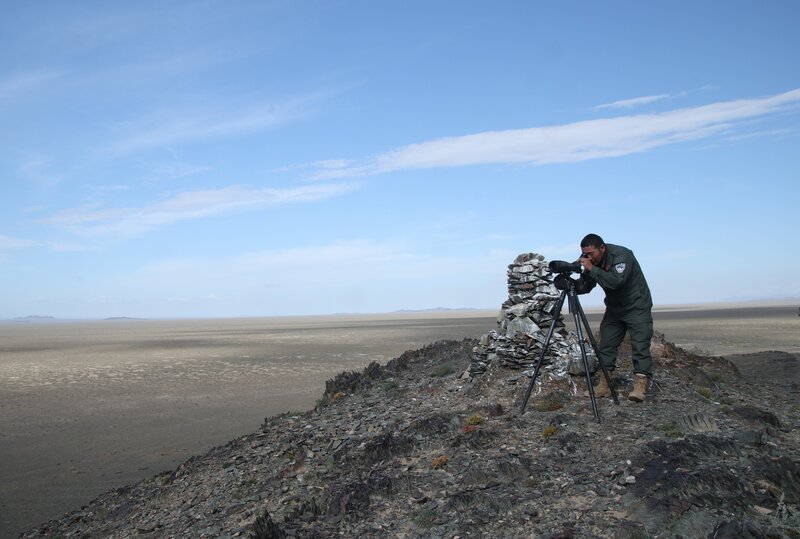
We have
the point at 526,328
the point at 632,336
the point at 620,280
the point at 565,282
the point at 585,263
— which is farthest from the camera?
the point at 526,328

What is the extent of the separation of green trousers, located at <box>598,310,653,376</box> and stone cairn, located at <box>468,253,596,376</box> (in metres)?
1.48

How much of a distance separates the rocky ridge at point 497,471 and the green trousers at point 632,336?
2.39ft

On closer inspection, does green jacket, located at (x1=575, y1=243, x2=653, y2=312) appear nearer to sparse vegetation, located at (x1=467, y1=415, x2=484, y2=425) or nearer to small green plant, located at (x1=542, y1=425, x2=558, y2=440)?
small green plant, located at (x1=542, y1=425, x2=558, y2=440)

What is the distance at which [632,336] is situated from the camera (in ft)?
32.1

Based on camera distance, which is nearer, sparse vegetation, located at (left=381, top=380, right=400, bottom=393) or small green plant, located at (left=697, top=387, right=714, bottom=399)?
small green plant, located at (left=697, top=387, right=714, bottom=399)

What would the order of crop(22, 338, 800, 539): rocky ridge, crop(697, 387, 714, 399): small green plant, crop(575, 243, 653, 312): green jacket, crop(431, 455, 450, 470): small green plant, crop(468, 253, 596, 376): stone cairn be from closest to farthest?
crop(22, 338, 800, 539): rocky ridge
crop(431, 455, 450, 470): small green plant
crop(575, 243, 653, 312): green jacket
crop(697, 387, 714, 399): small green plant
crop(468, 253, 596, 376): stone cairn

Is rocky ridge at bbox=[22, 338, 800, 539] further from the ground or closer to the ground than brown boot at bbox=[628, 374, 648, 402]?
closer to the ground

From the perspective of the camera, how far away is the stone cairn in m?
12.1

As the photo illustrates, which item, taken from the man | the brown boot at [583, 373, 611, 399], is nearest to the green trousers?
the man

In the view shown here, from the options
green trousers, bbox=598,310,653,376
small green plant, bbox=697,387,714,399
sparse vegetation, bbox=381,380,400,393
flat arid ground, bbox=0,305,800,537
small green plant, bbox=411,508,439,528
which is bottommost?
flat arid ground, bbox=0,305,800,537

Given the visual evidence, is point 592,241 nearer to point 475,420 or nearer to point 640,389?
point 640,389

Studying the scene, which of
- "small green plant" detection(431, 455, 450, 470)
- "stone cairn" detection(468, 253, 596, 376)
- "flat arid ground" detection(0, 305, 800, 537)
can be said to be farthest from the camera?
"flat arid ground" detection(0, 305, 800, 537)

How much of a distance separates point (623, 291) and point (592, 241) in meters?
0.97

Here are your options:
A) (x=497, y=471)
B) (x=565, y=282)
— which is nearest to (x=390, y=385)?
(x=565, y=282)
